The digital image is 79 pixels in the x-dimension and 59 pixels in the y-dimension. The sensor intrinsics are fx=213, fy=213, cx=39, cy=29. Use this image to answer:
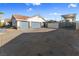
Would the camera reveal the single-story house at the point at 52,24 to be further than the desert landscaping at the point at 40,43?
Yes

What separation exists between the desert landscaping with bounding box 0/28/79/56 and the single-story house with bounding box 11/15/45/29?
0.08 meters

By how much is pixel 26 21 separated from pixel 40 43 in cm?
41

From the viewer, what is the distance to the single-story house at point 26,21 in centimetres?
339

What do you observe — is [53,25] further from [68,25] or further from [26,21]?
[26,21]

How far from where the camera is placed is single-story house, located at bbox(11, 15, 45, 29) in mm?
3387

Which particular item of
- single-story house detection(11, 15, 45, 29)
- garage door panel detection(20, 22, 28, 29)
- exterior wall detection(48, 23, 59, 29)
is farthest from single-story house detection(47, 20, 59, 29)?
garage door panel detection(20, 22, 28, 29)

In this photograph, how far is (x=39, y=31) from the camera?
344 centimetres

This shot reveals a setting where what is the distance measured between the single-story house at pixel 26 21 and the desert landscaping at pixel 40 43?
80mm

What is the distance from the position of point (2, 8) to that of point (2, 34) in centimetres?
42

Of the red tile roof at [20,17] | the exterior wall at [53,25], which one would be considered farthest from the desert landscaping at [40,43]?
the red tile roof at [20,17]

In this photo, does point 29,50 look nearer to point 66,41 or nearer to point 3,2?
point 66,41

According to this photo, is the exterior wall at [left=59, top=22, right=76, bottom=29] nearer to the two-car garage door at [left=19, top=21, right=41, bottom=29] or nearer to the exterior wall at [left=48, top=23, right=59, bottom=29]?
the exterior wall at [left=48, top=23, right=59, bottom=29]

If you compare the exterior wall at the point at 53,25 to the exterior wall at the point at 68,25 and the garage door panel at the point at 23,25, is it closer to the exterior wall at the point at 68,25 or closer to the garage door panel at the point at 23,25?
the exterior wall at the point at 68,25

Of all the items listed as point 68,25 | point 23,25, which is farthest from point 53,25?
point 23,25
